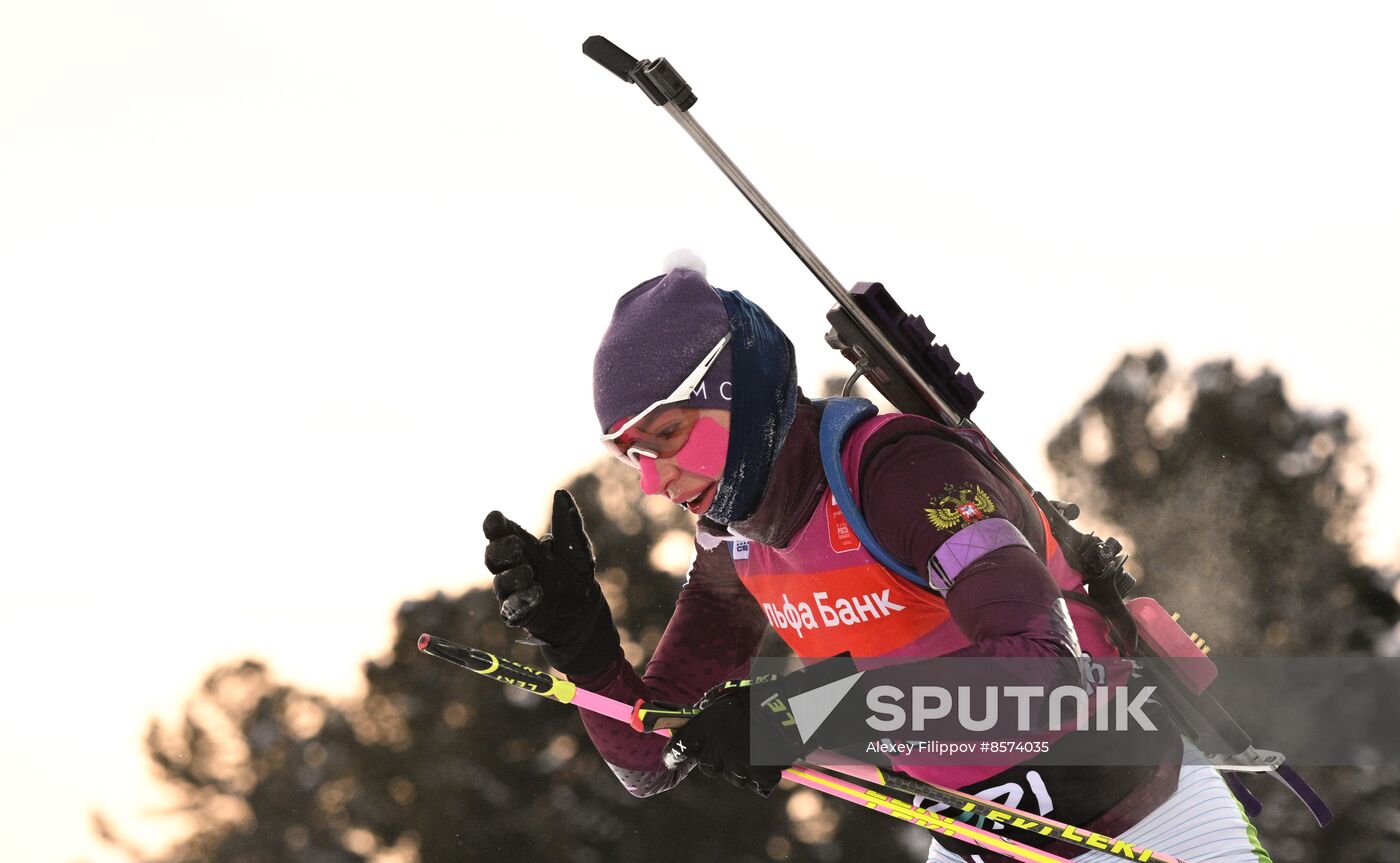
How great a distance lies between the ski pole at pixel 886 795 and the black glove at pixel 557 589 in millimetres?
196

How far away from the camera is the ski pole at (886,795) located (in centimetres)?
387

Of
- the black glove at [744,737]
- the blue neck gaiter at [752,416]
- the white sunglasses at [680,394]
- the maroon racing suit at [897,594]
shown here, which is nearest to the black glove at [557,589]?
the maroon racing suit at [897,594]

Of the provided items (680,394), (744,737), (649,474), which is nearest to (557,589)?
(649,474)

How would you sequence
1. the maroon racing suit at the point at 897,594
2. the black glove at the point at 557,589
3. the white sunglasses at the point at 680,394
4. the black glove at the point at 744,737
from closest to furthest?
the maroon racing suit at the point at 897,594, the black glove at the point at 744,737, the white sunglasses at the point at 680,394, the black glove at the point at 557,589

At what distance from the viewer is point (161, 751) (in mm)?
18547

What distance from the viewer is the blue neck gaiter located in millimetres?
3867

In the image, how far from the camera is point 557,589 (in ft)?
14.2

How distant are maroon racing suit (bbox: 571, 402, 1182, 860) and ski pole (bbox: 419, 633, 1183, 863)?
0.32 feet

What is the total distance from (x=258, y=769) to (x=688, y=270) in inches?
673

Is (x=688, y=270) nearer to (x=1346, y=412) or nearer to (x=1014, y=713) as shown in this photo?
(x=1014, y=713)

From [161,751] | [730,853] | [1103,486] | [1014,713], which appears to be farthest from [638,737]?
[1103,486]

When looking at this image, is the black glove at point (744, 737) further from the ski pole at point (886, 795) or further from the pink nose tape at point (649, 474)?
the pink nose tape at point (649, 474)

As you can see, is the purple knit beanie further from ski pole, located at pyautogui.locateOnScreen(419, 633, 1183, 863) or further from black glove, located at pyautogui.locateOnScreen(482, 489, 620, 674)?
ski pole, located at pyautogui.locateOnScreen(419, 633, 1183, 863)

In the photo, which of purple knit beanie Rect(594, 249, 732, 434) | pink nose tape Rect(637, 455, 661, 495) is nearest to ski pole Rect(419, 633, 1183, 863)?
pink nose tape Rect(637, 455, 661, 495)
